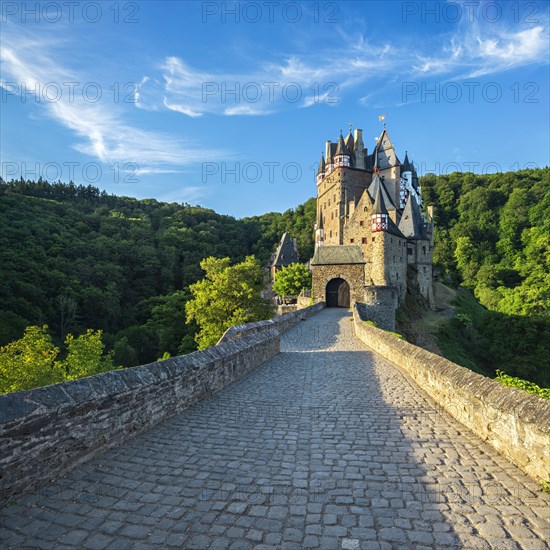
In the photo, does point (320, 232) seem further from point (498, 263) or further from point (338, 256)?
point (498, 263)

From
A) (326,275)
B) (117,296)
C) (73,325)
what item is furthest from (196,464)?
(117,296)

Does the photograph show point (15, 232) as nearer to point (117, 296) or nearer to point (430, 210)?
point (117, 296)

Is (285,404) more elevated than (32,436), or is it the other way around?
(32,436)

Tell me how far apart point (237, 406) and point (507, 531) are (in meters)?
4.17

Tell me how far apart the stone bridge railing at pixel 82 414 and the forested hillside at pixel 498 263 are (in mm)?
31127

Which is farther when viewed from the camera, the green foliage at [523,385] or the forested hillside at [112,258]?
the forested hillside at [112,258]

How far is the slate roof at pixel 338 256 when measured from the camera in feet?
100.0

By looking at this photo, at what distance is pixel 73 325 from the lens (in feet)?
172

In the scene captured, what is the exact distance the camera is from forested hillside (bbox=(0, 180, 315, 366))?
47.6m

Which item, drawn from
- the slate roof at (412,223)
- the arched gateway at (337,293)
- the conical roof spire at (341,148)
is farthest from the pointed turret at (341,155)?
the arched gateway at (337,293)

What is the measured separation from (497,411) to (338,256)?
88.8ft

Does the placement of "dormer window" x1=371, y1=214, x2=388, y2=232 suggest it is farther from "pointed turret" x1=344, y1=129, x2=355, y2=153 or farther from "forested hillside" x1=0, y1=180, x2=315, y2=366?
"forested hillside" x1=0, y1=180, x2=315, y2=366

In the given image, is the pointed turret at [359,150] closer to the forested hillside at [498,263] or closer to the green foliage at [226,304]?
the forested hillside at [498,263]

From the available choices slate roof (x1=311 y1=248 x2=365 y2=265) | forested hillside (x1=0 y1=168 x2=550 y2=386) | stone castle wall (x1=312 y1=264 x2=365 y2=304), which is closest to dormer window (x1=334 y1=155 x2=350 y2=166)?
slate roof (x1=311 y1=248 x2=365 y2=265)
